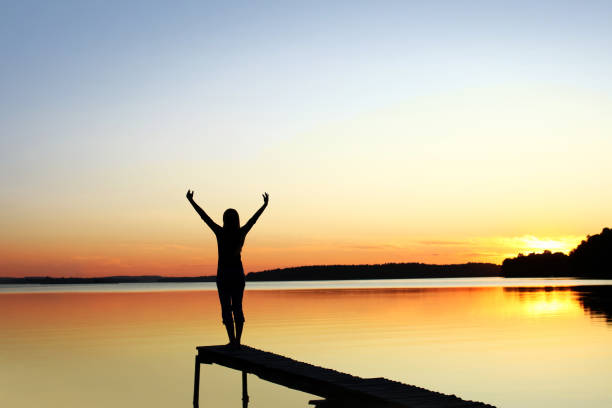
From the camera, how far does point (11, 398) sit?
2058 cm

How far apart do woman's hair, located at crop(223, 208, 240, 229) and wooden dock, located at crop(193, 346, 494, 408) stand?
3.09m

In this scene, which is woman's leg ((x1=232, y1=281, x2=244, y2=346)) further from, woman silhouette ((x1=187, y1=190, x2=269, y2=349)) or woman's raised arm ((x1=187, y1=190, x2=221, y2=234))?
woman's raised arm ((x1=187, y1=190, x2=221, y2=234))

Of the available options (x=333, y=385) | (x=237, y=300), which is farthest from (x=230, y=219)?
(x=333, y=385)

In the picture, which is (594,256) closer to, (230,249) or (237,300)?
(237,300)

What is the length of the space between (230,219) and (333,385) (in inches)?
173

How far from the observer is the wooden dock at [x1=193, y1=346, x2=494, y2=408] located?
37.3ft

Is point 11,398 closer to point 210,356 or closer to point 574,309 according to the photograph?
point 210,356

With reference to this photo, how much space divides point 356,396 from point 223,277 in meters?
4.48

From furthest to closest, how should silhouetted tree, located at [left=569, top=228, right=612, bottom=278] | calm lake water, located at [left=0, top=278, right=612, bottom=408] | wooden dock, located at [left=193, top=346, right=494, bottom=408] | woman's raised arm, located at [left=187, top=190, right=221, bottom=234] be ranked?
silhouetted tree, located at [left=569, top=228, right=612, bottom=278] < calm lake water, located at [left=0, top=278, right=612, bottom=408] < woman's raised arm, located at [left=187, top=190, right=221, bottom=234] < wooden dock, located at [left=193, top=346, right=494, bottom=408]

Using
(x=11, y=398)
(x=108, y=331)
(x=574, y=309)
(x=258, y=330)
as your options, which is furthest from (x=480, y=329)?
(x=11, y=398)

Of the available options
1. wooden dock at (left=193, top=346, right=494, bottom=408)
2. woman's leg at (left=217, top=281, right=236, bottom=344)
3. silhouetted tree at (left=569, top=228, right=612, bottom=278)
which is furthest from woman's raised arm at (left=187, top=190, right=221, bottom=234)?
silhouetted tree at (left=569, top=228, right=612, bottom=278)

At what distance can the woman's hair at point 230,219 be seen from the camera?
602 inches

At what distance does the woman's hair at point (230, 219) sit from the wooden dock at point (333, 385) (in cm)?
309

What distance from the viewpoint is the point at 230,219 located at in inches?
602
